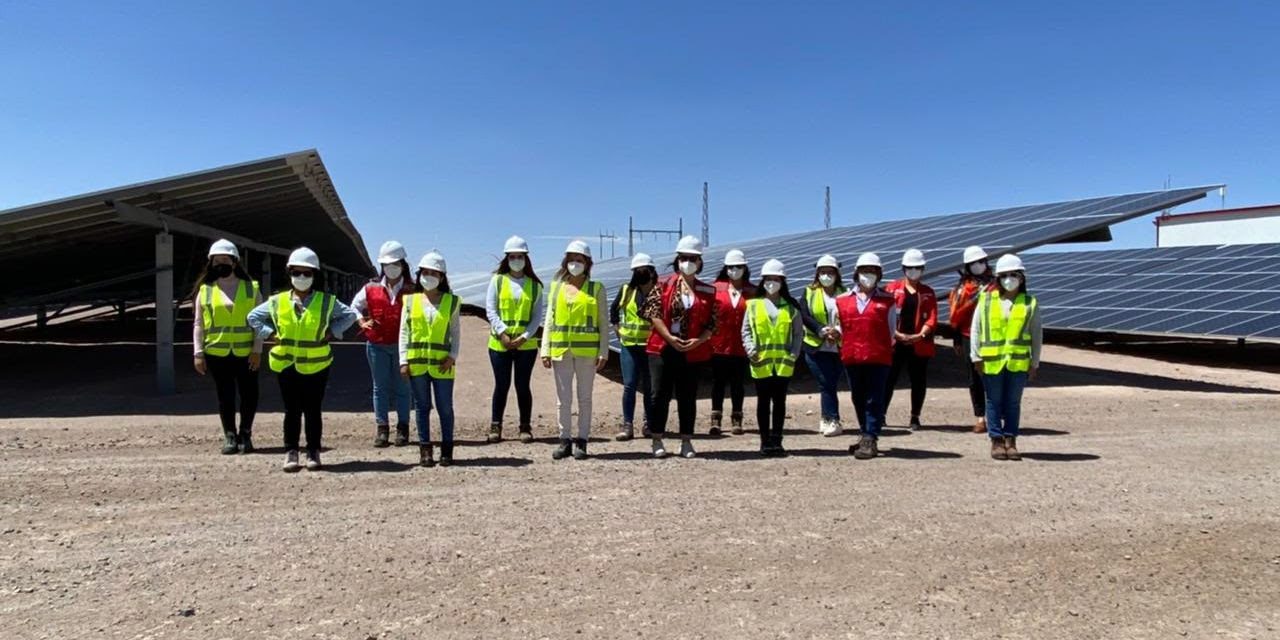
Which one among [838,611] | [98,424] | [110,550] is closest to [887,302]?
[838,611]

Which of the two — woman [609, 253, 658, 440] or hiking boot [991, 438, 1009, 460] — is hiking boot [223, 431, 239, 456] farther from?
hiking boot [991, 438, 1009, 460]

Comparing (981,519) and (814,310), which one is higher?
(814,310)

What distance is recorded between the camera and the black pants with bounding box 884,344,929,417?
331 inches

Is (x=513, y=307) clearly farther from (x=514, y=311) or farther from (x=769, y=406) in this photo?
(x=769, y=406)

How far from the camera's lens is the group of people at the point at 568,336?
21.1 ft

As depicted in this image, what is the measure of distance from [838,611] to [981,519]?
1839 millimetres

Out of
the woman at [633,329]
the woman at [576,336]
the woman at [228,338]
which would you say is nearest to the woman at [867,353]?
the woman at [633,329]

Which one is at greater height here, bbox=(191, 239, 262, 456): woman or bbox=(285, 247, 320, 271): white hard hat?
bbox=(285, 247, 320, 271): white hard hat

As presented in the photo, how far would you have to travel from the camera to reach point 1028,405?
1037cm

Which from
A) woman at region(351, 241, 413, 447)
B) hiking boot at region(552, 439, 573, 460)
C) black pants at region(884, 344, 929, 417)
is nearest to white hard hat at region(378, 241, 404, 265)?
woman at region(351, 241, 413, 447)

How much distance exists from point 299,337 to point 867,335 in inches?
169

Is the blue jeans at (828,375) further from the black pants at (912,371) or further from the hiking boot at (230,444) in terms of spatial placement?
the hiking boot at (230,444)

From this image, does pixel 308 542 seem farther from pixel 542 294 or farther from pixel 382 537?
pixel 542 294

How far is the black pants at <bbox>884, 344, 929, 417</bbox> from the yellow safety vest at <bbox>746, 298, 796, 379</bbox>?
5.52 feet
